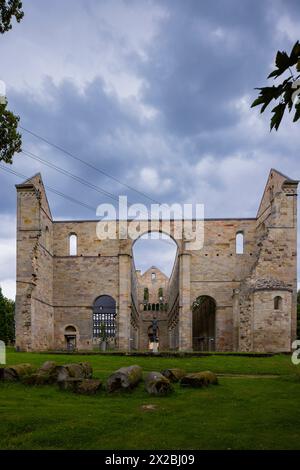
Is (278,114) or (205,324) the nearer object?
(278,114)

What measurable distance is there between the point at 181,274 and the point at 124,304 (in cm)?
510

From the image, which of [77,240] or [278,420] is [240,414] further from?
[77,240]

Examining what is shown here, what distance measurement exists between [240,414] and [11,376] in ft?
24.5

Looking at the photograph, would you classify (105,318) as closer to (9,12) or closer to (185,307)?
(185,307)

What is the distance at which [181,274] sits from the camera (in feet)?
124

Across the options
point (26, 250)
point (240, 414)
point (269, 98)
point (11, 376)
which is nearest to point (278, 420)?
point (240, 414)

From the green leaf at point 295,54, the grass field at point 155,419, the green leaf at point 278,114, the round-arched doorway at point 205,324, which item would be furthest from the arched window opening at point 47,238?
the green leaf at point 295,54

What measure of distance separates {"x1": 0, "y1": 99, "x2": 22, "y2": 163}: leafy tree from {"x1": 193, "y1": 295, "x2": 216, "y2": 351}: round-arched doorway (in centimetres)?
2823

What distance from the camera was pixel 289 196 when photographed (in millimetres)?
35469

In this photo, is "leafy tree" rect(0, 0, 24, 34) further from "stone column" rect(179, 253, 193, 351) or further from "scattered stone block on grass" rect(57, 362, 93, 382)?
"stone column" rect(179, 253, 193, 351)

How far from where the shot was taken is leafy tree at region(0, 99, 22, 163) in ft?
38.7

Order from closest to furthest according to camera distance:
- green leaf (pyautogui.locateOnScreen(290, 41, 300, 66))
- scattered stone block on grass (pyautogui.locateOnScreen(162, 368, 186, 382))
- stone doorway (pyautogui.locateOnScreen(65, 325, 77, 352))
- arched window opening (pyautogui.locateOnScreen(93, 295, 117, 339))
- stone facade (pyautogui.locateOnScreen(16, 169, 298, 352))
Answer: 1. green leaf (pyautogui.locateOnScreen(290, 41, 300, 66))
2. scattered stone block on grass (pyautogui.locateOnScreen(162, 368, 186, 382))
3. stone facade (pyautogui.locateOnScreen(16, 169, 298, 352))
4. stone doorway (pyautogui.locateOnScreen(65, 325, 77, 352))
5. arched window opening (pyautogui.locateOnScreen(93, 295, 117, 339))

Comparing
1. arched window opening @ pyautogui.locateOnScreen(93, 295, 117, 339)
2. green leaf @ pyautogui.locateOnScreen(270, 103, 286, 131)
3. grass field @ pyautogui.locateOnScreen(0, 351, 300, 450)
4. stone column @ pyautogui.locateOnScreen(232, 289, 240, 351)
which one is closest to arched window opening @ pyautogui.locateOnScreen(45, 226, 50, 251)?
stone column @ pyautogui.locateOnScreen(232, 289, 240, 351)

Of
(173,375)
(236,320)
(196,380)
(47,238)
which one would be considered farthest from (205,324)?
(196,380)
